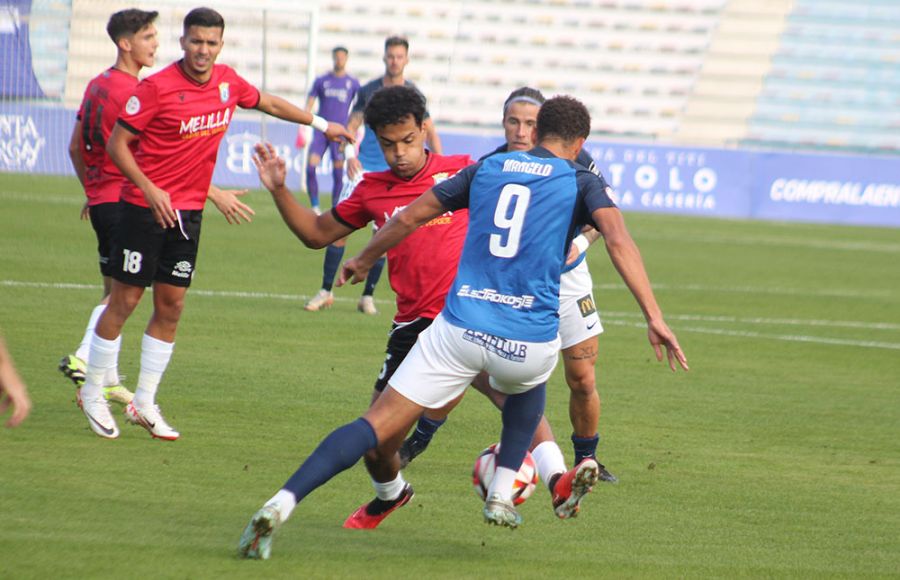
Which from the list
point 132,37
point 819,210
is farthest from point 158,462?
point 819,210

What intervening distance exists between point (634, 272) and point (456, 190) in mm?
767

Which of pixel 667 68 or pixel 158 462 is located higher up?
pixel 158 462

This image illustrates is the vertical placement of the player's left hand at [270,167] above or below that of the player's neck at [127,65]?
above

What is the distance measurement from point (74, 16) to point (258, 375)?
17.0 metres

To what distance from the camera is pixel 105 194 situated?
8.05 m

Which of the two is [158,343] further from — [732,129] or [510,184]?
[732,129]

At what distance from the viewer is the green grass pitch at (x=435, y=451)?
17.4ft

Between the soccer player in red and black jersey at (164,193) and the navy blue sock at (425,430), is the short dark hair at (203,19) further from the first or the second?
the navy blue sock at (425,430)

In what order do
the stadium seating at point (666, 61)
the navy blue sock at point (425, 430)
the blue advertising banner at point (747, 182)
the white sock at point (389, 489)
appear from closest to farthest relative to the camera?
the white sock at point (389, 489), the navy blue sock at point (425, 430), the blue advertising banner at point (747, 182), the stadium seating at point (666, 61)

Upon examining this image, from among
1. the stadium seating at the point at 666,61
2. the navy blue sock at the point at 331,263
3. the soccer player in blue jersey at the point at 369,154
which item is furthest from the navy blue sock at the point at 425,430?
the stadium seating at the point at 666,61

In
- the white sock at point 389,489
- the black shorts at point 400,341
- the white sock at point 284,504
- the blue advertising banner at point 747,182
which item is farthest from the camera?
the blue advertising banner at point 747,182

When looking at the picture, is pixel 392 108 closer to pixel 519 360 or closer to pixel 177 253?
pixel 519 360

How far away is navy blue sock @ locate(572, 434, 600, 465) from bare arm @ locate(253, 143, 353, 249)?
1.84 metres

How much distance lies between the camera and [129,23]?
314 inches
